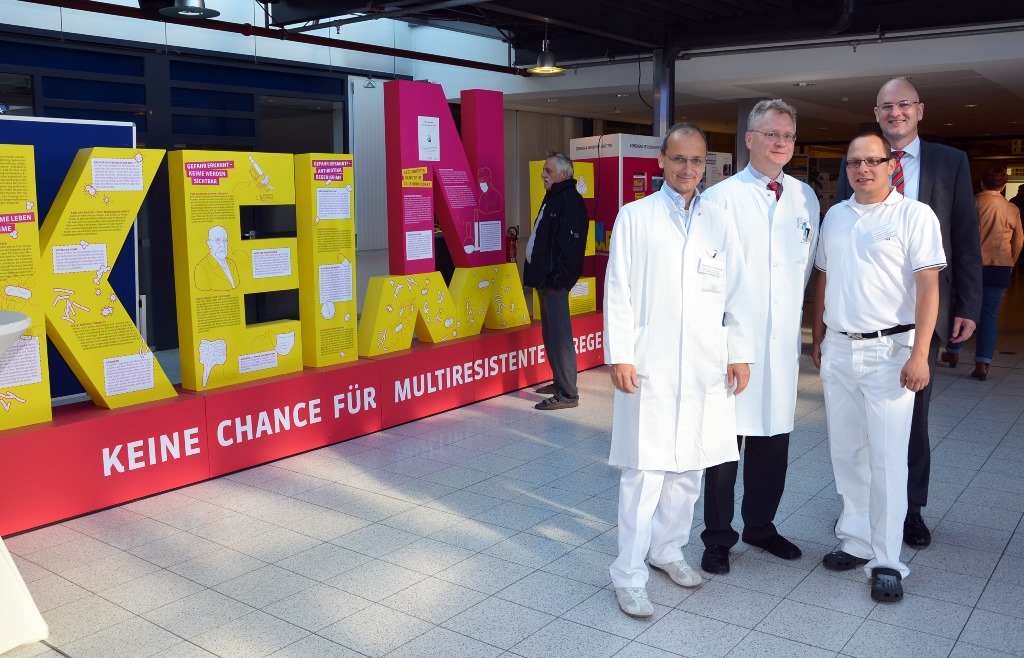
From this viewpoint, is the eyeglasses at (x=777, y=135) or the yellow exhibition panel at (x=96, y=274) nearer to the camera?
the eyeglasses at (x=777, y=135)

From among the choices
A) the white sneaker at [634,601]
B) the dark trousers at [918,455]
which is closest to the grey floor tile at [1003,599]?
the dark trousers at [918,455]

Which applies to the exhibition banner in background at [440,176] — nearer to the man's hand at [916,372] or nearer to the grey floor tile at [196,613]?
the grey floor tile at [196,613]

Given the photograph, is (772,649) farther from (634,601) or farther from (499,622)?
(499,622)

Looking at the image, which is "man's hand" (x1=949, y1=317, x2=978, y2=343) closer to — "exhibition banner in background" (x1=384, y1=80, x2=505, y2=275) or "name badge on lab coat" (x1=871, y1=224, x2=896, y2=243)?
"name badge on lab coat" (x1=871, y1=224, x2=896, y2=243)

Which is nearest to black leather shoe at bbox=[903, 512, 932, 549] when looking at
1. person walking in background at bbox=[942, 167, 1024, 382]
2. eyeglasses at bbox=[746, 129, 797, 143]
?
eyeglasses at bbox=[746, 129, 797, 143]

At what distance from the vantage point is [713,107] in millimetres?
12000

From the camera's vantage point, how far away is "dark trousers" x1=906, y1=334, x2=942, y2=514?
3641 mm

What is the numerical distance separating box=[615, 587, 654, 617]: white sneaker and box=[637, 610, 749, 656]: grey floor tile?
6cm

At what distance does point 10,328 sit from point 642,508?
6.82 ft

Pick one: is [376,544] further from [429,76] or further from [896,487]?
[429,76]

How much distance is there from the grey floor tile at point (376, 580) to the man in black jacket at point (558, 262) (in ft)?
9.16

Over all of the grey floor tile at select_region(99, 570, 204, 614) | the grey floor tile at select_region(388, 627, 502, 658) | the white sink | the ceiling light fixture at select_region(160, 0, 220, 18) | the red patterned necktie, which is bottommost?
the grey floor tile at select_region(99, 570, 204, 614)

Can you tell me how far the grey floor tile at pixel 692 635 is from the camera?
2.89m

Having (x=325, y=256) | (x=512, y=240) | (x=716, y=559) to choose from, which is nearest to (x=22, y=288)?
(x=325, y=256)
